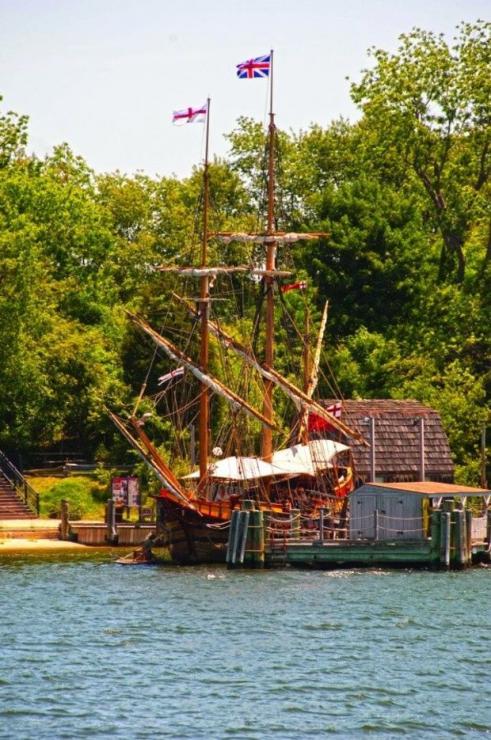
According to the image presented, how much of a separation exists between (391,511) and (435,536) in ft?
8.45

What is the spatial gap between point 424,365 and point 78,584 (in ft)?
104

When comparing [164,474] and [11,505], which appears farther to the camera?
A: [11,505]

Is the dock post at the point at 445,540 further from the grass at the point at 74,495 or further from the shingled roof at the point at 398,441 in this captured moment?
the grass at the point at 74,495

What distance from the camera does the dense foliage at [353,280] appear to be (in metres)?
85.8

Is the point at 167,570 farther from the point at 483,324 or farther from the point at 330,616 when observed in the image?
the point at 483,324

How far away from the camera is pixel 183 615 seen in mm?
53031

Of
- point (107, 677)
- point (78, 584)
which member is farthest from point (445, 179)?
point (107, 677)

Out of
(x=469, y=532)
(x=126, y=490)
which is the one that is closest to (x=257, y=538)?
(x=469, y=532)

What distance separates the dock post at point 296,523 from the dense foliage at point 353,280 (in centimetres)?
1302

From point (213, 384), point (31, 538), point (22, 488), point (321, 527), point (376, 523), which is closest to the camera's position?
point (321, 527)

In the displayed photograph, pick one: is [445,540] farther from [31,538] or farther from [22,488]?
[22,488]

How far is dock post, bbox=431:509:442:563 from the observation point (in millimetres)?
62906

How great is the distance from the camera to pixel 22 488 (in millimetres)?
81062

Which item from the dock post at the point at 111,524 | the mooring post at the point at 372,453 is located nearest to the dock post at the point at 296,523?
the mooring post at the point at 372,453
